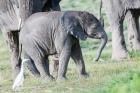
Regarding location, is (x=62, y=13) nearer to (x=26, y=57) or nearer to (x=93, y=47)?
(x=26, y=57)

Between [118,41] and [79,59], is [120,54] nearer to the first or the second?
[118,41]

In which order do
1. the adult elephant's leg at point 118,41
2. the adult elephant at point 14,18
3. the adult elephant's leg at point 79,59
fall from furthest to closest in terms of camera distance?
1. the adult elephant's leg at point 118,41
2. the adult elephant at point 14,18
3. the adult elephant's leg at point 79,59

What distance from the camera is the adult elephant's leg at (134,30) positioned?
19.0 m

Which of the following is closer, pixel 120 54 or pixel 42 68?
pixel 42 68

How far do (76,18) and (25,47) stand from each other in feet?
3.58

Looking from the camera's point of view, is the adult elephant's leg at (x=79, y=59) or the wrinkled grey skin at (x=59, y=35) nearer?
the wrinkled grey skin at (x=59, y=35)

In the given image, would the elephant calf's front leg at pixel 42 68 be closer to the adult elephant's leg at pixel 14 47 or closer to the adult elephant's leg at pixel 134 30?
the adult elephant's leg at pixel 14 47

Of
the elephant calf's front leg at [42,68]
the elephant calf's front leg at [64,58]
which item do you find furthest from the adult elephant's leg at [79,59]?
the elephant calf's front leg at [42,68]

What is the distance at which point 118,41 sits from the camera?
1780 cm

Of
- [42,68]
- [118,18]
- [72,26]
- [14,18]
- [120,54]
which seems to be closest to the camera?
[72,26]

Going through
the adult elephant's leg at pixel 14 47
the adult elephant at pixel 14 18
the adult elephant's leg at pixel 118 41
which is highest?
the adult elephant at pixel 14 18

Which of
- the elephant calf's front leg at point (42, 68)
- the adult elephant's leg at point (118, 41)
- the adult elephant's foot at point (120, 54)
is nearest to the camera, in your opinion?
the elephant calf's front leg at point (42, 68)

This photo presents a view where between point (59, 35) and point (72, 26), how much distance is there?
27 cm

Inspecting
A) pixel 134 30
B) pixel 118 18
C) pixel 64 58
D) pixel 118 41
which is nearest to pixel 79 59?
pixel 64 58
